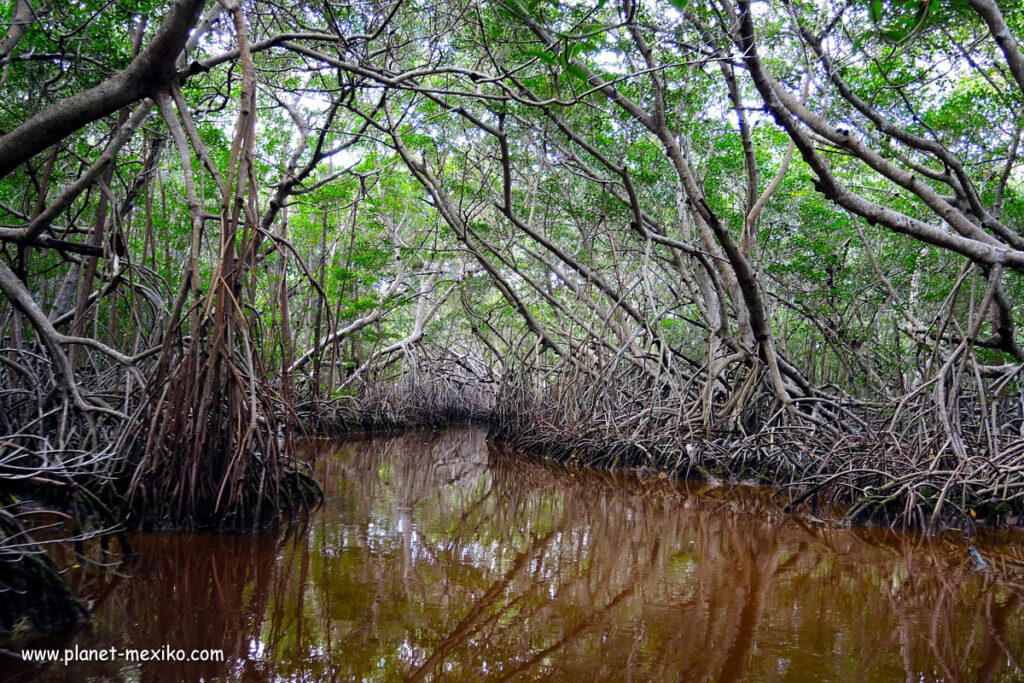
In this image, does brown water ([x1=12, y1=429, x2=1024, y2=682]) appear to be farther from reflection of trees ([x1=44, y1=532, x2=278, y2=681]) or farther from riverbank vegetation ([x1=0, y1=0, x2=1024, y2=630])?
riverbank vegetation ([x1=0, y1=0, x2=1024, y2=630])

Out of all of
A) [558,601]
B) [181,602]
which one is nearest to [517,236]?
[558,601]

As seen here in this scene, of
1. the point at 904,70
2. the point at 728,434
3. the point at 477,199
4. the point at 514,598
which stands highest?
the point at 904,70

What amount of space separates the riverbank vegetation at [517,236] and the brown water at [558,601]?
34 centimetres

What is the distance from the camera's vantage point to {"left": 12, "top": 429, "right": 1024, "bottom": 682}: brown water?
188 centimetres

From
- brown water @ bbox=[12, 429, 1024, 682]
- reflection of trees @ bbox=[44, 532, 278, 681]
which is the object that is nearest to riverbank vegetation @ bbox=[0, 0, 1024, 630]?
reflection of trees @ bbox=[44, 532, 278, 681]

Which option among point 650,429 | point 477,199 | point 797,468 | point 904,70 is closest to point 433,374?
point 477,199

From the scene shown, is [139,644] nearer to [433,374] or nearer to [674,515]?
[674,515]

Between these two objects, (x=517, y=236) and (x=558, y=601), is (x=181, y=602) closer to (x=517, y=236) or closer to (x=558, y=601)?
(x=558, y=601)

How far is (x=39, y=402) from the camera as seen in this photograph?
342cm

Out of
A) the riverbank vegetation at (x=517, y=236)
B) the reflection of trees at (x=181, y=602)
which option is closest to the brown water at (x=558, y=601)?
the reflection of trees at (x=181, y=602)

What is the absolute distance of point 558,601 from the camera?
96.6 inches

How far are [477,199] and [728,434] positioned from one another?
4.02 meters

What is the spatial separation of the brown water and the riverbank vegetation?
0.34 meters

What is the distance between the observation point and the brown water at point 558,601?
1878 mm
